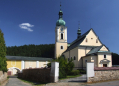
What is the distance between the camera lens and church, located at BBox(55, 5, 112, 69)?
90.3 ft

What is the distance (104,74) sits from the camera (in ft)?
43.2

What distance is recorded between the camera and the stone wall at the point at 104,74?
501 inches

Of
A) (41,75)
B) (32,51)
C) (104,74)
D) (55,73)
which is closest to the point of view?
(104,74)

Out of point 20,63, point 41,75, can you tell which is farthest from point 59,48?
point 41,75

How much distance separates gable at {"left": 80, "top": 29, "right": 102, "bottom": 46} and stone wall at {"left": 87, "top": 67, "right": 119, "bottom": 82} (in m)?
19.7

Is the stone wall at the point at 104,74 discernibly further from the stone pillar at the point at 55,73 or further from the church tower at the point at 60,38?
the church tower at the point at 60,38

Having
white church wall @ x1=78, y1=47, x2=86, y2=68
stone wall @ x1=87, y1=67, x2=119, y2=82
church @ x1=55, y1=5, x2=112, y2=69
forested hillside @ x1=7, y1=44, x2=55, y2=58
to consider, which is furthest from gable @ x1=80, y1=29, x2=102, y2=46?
forested hillside @ x1=7, y1=44, x2=55, y2=58

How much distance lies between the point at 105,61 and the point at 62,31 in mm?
21229

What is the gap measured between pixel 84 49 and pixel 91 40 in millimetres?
3560

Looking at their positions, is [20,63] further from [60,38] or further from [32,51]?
[32,51]

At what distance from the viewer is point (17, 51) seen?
8481 cm

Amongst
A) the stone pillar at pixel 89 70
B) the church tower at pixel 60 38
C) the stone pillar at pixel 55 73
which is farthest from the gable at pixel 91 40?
the stone pillar at pixel 89 70

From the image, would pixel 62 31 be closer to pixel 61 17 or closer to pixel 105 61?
pixel 61 17

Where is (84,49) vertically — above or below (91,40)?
below
